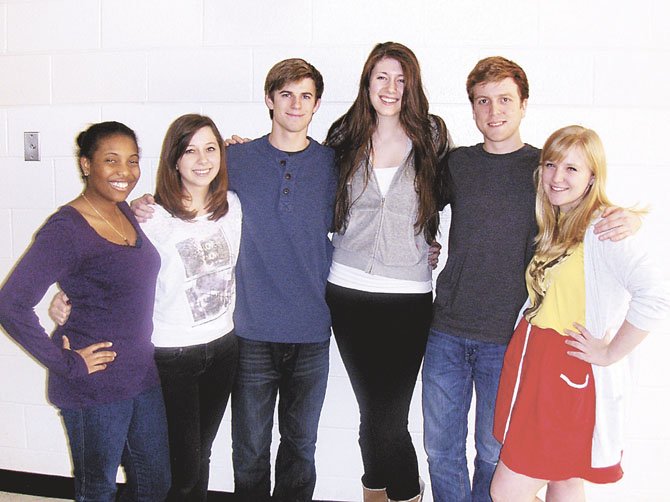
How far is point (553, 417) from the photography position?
4.61 ft

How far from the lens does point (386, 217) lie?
168 cm

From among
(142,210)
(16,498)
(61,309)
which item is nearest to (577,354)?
(142,210)

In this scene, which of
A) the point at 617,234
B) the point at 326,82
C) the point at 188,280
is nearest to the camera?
the point at 617,234

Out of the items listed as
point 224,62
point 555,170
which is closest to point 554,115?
point 555,170

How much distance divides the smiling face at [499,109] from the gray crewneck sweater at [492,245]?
8 cm

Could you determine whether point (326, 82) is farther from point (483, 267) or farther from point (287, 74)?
point (483, 267)

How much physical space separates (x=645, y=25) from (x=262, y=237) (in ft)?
5.68

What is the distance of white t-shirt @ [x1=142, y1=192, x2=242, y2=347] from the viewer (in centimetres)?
156

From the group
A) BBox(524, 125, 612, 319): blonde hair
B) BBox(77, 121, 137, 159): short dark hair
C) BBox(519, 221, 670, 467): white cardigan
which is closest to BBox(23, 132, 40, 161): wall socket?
BBox(77, 121, 137, 159): short dark hair

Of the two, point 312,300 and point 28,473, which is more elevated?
point 312,300

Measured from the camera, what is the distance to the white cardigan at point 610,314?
1.33 metres

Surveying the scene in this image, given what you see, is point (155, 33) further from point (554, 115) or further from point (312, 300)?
point (554, 115)

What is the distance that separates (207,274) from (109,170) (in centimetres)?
42

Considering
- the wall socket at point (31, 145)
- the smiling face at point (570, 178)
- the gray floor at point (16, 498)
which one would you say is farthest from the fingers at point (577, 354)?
the gray floor at point (16, 498)
